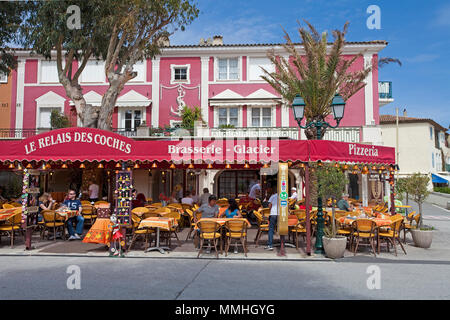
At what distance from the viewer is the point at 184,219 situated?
13422 millimetres

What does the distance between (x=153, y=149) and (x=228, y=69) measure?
1429 cm

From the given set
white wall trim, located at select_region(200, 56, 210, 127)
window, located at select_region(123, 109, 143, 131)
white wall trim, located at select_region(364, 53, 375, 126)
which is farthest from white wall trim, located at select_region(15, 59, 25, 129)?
white wall trim, located at select_region(364, 53, 375, 126)

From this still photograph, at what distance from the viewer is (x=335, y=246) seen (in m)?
7.79

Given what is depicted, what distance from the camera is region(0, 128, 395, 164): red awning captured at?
322 inches

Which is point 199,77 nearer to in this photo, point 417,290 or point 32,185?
point 32,185

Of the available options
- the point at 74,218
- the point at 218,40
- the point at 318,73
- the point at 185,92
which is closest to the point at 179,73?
the point at 185,92

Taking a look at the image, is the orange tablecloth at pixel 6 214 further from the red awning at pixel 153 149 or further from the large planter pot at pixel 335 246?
the large planter pot at pixel 335 246

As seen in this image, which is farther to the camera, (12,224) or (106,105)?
(106,105)

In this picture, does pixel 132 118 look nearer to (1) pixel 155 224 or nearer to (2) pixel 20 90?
(2) pixel 20 90

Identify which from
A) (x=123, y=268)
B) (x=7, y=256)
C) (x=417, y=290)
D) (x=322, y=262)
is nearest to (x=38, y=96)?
(x=7, y=256)

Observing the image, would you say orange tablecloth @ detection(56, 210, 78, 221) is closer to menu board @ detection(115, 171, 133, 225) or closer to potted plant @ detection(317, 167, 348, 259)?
menu board @ detection(115, 171, 133, 225)

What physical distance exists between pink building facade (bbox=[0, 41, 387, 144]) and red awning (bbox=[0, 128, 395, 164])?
40.5 feet

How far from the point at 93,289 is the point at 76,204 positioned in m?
5.92

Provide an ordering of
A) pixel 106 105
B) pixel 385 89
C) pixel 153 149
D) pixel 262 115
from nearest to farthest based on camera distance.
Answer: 1. pixel 153 149
2. pixel 106 105
3. pixel 262 115
4. pixel 385 89
